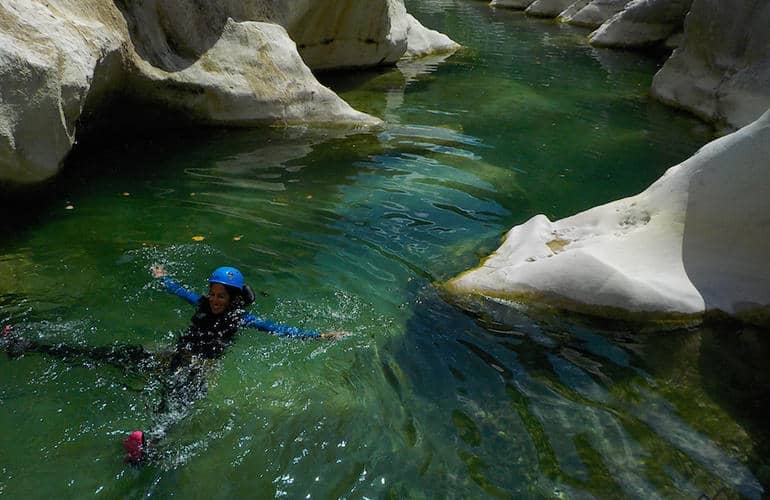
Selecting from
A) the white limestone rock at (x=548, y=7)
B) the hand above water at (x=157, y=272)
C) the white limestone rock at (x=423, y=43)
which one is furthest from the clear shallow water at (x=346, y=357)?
Result: the white limestone rock at (x=548, y=7)

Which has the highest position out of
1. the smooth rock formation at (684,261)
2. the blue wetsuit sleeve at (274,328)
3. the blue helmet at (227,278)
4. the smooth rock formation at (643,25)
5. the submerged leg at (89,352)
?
the smooth rock formation at (643,25)

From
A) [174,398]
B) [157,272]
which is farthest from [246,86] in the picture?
[174,398]

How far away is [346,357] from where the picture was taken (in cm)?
558

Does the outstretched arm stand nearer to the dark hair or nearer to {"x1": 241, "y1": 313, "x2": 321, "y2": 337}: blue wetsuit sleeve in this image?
the dark hair

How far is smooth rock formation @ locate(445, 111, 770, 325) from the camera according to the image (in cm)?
632

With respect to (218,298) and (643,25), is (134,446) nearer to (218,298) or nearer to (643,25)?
(218,298)

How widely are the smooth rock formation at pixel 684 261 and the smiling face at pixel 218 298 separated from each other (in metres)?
2.40

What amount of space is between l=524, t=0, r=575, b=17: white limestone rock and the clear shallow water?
26052 mm

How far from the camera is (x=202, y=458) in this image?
434 cm

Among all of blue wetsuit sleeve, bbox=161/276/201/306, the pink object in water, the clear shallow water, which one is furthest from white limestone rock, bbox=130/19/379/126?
the pink object in water

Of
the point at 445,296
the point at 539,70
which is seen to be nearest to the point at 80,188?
the point at 445,296

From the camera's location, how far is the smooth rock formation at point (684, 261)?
6320mm

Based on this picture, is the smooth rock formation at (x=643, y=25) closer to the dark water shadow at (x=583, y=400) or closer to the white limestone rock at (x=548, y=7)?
the white limestone rock at (x=548, y=7)

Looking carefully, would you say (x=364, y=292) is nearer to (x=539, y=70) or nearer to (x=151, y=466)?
(x=151, y=466)
